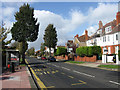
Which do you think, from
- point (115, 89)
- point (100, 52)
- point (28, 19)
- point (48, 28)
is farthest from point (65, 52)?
point (115, 89)

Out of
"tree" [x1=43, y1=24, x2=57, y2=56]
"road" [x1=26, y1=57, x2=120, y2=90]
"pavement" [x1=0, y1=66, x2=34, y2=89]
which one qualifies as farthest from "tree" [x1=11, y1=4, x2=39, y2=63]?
"tree" [x1=43, y1=24, x2=57, y2=56]

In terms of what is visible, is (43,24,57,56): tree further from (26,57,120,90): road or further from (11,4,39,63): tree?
(26,57,120,90): road

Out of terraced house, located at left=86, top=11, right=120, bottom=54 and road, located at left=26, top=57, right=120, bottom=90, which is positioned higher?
terraced house, located at left=86, top=11, right=120, bottom=54

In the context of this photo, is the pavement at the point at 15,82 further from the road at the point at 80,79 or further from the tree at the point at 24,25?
the tree at the point at 24,25

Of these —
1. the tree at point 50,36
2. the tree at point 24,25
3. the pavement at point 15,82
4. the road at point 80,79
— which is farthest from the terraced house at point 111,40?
the tree at point 50,36

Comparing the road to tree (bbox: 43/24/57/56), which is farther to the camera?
tree (bbox: 43/24/57/56)

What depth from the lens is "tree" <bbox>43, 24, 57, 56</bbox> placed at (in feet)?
220

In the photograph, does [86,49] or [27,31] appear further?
[86,49]

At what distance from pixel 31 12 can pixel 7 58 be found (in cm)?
1698

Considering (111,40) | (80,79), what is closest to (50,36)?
(111,40)

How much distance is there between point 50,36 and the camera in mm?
67125

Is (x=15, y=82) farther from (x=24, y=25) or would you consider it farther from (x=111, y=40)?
(x=111, y=40)

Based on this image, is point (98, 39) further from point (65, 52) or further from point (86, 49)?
point (65, 52)

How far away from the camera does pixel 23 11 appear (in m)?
34.7
